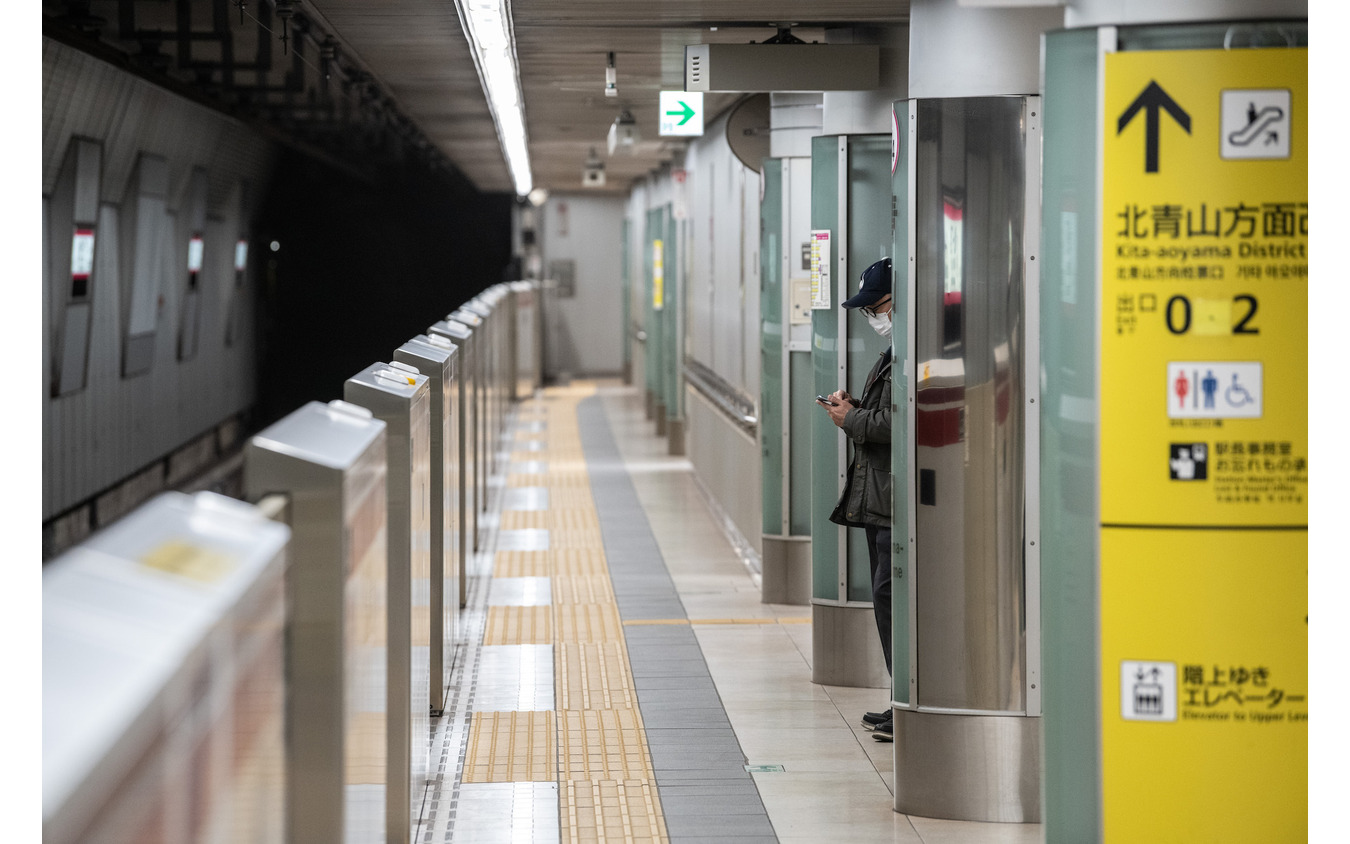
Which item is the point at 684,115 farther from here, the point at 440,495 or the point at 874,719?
the point at 874,719

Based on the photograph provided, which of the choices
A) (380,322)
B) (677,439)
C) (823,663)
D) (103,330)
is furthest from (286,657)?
(380,322)

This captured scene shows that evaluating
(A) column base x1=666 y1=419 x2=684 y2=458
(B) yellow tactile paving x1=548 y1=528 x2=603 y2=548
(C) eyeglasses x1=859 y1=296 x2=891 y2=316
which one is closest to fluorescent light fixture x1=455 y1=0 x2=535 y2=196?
(C) eyeglasses x1=859 y1=296 x2=891 y2=316

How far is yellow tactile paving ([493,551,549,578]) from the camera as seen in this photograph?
846 centimetres

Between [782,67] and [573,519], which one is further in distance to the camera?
[573,519]

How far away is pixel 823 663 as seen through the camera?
612 centimetres

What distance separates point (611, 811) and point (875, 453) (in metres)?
1.60

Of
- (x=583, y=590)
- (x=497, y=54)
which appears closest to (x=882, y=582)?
(x=583, y=590)

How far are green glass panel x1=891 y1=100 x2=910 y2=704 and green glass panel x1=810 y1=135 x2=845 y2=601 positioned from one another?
4.82ft

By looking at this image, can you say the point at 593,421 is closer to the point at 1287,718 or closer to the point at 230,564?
the point at 1287,718

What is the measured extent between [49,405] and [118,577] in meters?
9.33

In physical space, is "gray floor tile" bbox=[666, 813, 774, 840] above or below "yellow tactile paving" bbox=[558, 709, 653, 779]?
below

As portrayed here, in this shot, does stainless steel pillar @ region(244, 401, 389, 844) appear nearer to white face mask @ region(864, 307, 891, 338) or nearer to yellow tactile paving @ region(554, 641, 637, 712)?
white face mask @ region(864, 307, 891, 338)

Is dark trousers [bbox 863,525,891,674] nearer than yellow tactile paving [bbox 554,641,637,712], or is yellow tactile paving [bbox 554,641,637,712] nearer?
dark trousers [bbox 863,525,891,674]

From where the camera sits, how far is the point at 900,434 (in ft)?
14.8
